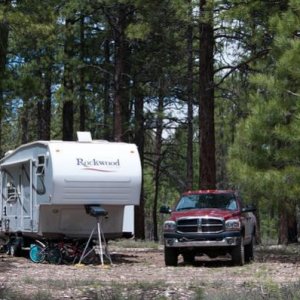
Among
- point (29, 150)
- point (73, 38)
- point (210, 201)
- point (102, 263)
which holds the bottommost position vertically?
point (102, 263)

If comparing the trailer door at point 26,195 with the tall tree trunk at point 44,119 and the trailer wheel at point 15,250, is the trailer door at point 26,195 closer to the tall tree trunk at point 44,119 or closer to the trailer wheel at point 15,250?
the trailer wheel at point 15,250

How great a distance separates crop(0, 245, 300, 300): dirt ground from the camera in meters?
9.62

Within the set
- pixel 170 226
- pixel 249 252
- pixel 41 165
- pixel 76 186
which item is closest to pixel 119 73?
pixel 41 165

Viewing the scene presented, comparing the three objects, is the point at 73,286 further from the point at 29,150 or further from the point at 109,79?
the point at 109,79

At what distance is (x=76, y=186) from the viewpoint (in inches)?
607

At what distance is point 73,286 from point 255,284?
2.93 m

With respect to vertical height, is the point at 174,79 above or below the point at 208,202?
above

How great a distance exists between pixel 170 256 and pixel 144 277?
300cm

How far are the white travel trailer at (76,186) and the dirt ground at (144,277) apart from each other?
1.04 meters

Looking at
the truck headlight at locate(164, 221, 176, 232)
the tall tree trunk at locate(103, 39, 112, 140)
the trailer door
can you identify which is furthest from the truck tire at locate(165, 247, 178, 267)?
the tall tree trunk at locate(103, 39, 112, 140)

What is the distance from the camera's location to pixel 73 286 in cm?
1055

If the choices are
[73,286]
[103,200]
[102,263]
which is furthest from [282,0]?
[73,286]

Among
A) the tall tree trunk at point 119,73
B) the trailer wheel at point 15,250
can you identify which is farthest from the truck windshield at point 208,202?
the tall tree trunk at point 119,73

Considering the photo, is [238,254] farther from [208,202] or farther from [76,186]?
[76,186]
